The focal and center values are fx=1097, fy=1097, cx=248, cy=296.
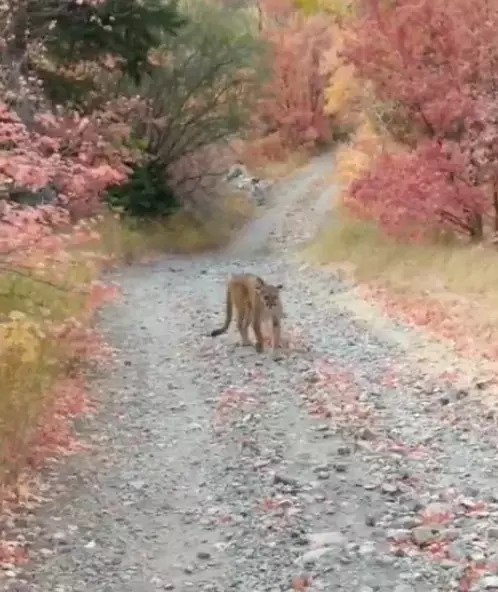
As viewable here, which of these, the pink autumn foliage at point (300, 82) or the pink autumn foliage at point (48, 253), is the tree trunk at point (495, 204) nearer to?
the pink autumn foliage at point (48, 253)

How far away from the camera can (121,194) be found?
106 feet

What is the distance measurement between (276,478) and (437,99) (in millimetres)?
14174

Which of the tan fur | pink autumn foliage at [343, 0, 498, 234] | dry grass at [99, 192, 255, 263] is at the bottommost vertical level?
dry grass at [99, 192, 255, 263]

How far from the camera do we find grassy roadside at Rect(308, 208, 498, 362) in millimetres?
15656

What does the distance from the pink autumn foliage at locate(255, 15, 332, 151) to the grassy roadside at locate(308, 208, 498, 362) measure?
23983mm

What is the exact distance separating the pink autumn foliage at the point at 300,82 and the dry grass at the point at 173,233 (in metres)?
11.4

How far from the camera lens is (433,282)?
19531 millimetres

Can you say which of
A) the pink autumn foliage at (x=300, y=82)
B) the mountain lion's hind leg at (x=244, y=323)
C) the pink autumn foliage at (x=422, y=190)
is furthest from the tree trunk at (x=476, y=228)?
the pink autumn foliage at (x=300, y=82)

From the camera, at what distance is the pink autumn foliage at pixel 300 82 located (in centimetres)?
4962

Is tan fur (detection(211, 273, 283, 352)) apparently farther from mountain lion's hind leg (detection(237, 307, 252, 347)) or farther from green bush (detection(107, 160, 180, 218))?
green bush (detection(107, 160, 180, 218))

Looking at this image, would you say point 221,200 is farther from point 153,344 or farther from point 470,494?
point 470,494

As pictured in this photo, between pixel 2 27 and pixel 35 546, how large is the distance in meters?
11.0

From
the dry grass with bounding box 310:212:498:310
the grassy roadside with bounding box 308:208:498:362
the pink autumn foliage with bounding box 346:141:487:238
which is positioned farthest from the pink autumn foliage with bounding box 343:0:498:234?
the grassy roadside with bounding box 308:208:498:362

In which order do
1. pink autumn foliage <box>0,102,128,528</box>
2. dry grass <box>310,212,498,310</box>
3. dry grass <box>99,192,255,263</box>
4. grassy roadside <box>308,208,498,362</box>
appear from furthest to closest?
dry grass <box>99,192,255,263</box>, dry grass <box>310,212,498,310</box>, grassy roadside <box>308,208,498,362</box>, pink autumn foliage <box>0,102,128,528</box>
